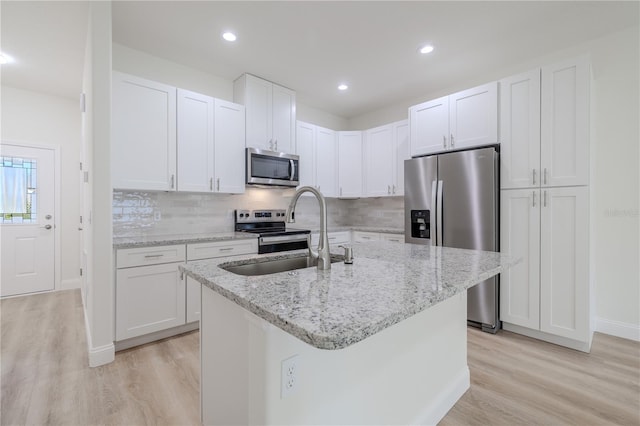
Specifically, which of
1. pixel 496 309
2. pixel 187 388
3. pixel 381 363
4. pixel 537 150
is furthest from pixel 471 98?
pixel 187 388

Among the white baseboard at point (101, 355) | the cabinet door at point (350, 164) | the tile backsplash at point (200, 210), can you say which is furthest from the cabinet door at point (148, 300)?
the cabinet door at point (350, 164)

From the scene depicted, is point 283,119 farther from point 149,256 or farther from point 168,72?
point 149,256

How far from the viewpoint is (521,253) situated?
2.71m

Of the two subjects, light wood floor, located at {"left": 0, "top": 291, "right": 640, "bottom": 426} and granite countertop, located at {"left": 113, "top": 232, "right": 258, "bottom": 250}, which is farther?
granite countertop, located at {"left": 113, "top": 232, "right": 258, "bottom": 250}

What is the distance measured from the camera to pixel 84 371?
2107 mm

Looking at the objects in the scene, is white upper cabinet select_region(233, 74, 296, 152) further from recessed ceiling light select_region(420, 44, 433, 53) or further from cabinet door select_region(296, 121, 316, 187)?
recessed ceiling light select_region(420, 44, 433, 53)

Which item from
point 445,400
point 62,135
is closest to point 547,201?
Result: point 445,400

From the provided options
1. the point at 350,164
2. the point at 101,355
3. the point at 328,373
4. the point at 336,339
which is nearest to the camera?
the point at 336,339

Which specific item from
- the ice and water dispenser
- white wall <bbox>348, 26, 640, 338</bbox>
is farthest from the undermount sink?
white wall <bbox>348, 26, 640, 338</bbox>

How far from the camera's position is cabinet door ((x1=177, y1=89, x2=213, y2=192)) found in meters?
2.95

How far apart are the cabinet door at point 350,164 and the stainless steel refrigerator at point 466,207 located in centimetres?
135

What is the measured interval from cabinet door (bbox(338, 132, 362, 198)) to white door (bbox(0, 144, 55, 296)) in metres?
4.10

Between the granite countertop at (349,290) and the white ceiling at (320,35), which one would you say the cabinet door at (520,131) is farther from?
the granite countertop at (349,290)

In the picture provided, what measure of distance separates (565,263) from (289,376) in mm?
2666
